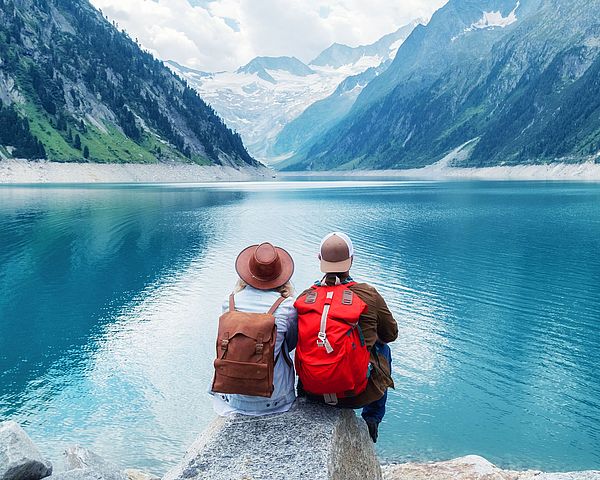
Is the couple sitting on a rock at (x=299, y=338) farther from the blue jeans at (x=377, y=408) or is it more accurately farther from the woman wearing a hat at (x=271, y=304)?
the blue jeans at (x=377, y=408)

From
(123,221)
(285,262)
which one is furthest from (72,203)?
(285,262)

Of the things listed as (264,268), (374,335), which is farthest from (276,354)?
(374,335)

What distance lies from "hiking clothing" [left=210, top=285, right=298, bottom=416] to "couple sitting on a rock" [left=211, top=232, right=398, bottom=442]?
15 mm

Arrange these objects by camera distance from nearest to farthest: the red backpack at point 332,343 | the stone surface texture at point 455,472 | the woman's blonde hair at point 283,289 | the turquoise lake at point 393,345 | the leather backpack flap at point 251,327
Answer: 1. the leather backpack flap at point 251,327
2. the red backpack at point 332,343
3. the woman's blonde hair at point 283,289
4. the stone surface texture at point 455,472
5. the turquoise lake at point 393,345

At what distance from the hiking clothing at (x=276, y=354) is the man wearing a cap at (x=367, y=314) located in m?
0.41

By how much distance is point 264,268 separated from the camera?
26.9 ft

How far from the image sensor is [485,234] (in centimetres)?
5872

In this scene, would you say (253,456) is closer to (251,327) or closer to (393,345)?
(251,327)

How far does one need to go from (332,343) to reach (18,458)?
569 cm

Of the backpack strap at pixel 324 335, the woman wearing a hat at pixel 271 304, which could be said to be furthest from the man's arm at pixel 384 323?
the woman wearing a hat at pixel 271 304

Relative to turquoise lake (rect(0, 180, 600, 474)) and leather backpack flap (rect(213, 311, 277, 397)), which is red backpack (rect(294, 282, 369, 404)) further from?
turquoise lake (rect(0, 180, 600, 474))

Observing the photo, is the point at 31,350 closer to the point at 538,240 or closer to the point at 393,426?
the point at 393,426

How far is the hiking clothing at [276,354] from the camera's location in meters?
8.23

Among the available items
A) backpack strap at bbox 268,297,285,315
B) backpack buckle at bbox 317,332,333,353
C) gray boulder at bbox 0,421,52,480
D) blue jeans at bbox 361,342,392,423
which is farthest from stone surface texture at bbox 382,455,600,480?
gray boulder at bbox 0,421,52,480
